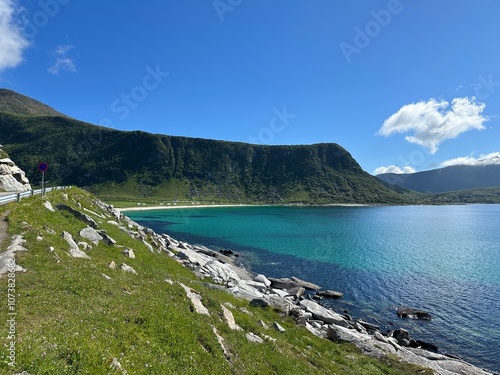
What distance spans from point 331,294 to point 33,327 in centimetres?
4279

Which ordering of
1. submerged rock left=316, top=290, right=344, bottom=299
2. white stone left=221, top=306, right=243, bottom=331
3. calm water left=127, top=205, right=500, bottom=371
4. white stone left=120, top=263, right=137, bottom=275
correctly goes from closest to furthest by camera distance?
white stone left=221, top=306, right=243, bottom=331, white stone left=120, top=263, right=137, bottom=275, calm water left=127, top=205, right=500, bottom=371, submerged rock left=316, top=290, right=344, bottom=299

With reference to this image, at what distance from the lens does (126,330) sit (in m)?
12.5

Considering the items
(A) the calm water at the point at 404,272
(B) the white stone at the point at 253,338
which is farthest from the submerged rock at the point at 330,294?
(B) the white stone at the point at 253,338

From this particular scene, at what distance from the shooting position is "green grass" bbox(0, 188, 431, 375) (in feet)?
31.6

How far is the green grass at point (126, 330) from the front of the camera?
9625 millimetres

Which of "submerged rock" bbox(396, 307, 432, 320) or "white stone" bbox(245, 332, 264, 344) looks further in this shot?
"submerged rock" bbox(396, 307, 432, 320)

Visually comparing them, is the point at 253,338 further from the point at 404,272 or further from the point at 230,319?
the point at 404,272

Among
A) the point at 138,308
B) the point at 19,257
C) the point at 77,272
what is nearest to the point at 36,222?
the point at 19,257

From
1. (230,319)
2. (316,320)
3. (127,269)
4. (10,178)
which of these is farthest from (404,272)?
(10,178)

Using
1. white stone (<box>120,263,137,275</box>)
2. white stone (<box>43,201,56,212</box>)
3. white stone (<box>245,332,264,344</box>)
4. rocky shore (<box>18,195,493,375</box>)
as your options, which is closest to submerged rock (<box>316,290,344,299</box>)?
rocky shore (<box>18,195,493,375</box>)

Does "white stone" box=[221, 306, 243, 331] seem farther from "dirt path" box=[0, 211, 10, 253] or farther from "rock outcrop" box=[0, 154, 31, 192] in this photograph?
"rock outcrop" box=[0, 154, 31, 192]

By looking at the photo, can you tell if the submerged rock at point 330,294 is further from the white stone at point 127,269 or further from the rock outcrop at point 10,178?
the rock outcrop at point 10,178

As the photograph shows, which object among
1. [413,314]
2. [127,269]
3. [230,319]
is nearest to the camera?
[230,319]

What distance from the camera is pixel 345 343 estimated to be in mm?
25797
